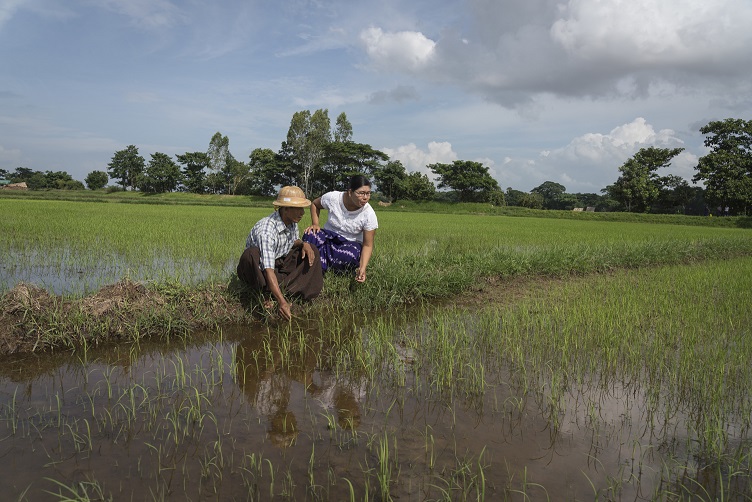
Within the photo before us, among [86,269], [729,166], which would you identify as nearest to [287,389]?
[86,269]

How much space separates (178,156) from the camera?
138ft

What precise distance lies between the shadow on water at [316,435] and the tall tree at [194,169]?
4267 cm

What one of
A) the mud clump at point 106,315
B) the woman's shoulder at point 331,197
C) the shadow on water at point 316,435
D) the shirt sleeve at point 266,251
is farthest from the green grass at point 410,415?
the woman's shoulder at point 331,197

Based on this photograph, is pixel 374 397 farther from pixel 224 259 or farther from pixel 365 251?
pixel 224 259

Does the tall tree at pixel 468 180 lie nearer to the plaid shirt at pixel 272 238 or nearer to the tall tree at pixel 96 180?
the plaid shirt at pixel 272 238

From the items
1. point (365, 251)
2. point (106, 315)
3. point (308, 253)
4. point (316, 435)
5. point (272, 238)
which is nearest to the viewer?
point (316, 435)

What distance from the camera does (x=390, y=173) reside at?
38125 millimetres

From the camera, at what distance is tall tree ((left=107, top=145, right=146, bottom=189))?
4925 cm

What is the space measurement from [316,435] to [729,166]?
3543 centimetres

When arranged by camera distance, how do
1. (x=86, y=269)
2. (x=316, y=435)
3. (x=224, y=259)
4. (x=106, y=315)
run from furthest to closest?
1. (x=224, y=259)
2. (x=86, y=269)
3. (x=106, y=315)
4. (x=316, y=435)

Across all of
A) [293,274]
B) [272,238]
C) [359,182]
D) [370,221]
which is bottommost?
[293,274]

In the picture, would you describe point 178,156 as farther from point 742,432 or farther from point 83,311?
point 742,432

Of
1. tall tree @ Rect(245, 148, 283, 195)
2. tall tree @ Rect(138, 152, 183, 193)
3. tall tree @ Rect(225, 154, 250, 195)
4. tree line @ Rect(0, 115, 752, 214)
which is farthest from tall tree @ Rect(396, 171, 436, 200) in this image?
tall tree @ Rect(138, 152, 183, 193)

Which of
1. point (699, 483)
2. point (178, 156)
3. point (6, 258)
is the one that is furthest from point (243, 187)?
point (699, 483)
